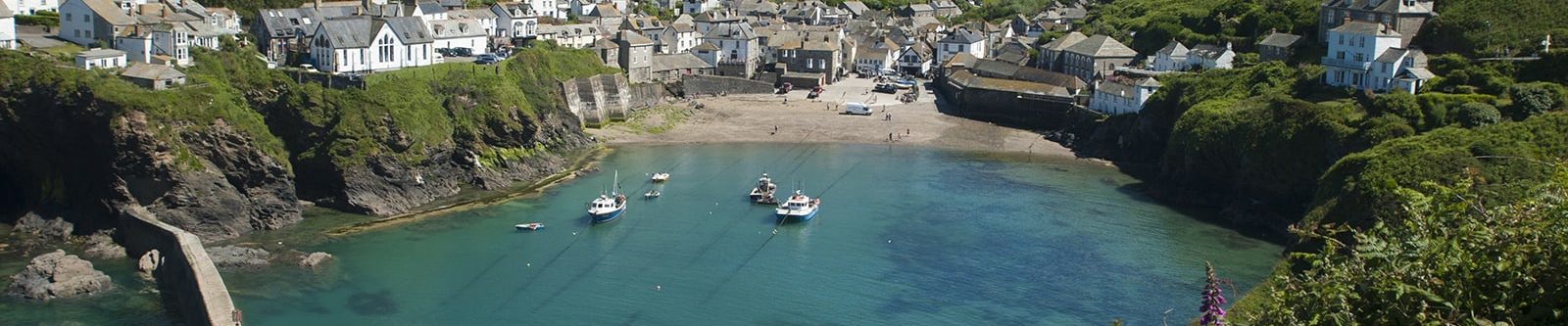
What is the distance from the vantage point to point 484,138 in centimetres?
5534

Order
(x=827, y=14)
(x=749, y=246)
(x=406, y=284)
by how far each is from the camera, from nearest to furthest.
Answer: (x=406, y=284)
(x=749, y=246)
(x=827, y=14)

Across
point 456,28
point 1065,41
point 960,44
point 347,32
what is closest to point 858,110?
point 1065,41

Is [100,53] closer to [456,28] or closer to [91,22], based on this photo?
[91,22]

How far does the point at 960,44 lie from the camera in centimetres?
8544

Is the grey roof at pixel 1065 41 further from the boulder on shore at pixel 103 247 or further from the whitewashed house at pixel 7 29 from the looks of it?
the boulder on shore at pixel 103 247

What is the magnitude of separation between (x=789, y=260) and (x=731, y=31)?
41.9 m

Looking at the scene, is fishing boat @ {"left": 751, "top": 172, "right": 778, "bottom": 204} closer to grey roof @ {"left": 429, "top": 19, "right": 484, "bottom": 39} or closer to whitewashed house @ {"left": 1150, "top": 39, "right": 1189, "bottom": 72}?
grey roof @ {"left": 429, "top": 19, "right": 484, "bottom": 39}

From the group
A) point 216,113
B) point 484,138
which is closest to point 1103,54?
point 484,138

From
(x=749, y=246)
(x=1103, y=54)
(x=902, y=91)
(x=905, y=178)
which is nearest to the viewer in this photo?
(x=749, y=246)

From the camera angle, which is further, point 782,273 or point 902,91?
point 902,91

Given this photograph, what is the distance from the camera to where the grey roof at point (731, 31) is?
81.8 metres

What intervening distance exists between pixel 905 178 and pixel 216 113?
78.7 ft

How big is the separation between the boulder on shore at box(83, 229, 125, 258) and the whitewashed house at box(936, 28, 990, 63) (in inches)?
2021

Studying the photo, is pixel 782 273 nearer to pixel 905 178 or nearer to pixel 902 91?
pixel 905 178
